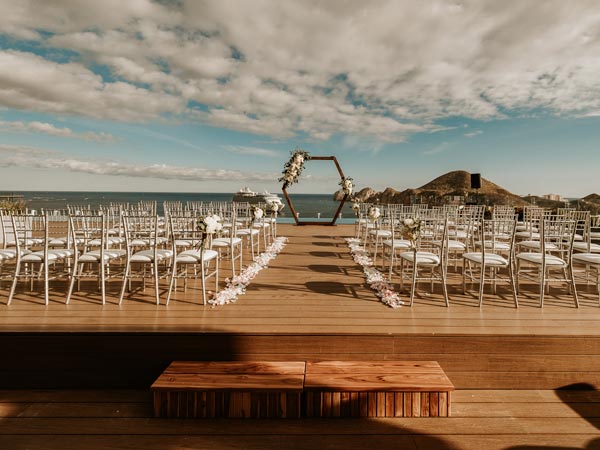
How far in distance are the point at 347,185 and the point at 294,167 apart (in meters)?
2.16

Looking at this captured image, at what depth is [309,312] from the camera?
10.4 ft

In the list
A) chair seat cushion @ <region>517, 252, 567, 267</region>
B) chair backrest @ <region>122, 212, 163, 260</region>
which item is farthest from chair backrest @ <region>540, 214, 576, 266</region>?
Result: chair backrest @ <region>122, 212, 163, 260</region>

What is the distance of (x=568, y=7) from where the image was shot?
6164mm

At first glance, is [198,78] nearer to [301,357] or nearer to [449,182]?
[301,357]

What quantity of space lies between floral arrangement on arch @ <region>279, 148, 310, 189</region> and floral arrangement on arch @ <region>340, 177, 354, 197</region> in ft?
5.56

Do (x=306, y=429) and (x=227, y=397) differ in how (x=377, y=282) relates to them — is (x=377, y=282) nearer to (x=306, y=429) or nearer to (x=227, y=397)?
(x=306, y=429)

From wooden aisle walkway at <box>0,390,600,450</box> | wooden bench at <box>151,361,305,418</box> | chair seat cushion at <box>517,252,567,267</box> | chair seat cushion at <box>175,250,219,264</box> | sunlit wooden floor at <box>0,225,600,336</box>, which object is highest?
chair seat cushion at <box>517,252,567,267</box>

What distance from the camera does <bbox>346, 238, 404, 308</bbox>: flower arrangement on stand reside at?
Answer: 138 inches

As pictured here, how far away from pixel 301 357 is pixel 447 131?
22.5 m

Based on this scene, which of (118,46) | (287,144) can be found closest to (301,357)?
(118,46)

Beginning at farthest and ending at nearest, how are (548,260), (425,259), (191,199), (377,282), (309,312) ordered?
(191,199), (377,282), (425,259), (548,260), (309,312)

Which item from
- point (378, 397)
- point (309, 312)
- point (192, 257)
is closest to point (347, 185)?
point (192, 257)

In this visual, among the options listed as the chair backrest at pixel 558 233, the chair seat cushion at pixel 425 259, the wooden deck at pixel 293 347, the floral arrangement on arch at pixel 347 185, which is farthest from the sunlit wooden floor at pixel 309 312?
the floral arrangement on arch at pixel 347 185

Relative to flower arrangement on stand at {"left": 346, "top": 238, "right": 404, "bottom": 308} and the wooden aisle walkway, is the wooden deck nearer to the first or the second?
the wooden aisle walkway
